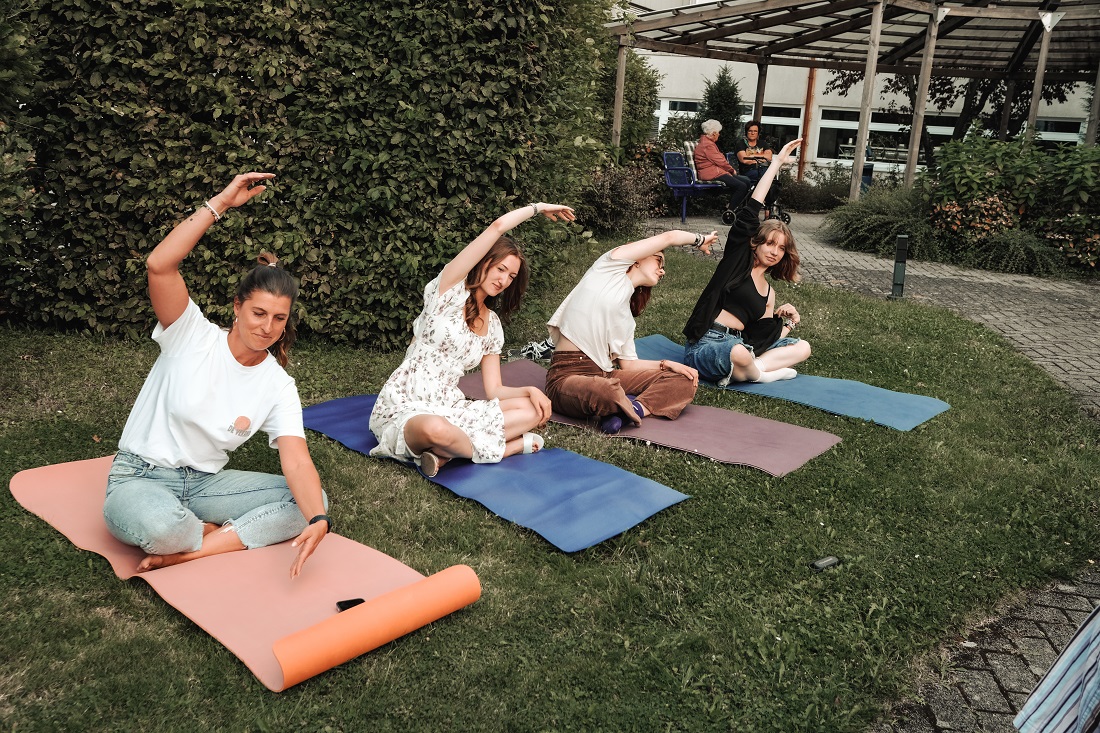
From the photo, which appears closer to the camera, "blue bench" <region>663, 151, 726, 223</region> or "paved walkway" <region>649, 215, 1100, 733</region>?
"paved walkway" <region>649, 215, 1100, 733</region>

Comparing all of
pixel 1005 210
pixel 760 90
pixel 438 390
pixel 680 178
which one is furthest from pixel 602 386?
pixel 760 90

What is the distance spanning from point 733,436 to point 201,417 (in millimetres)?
3247

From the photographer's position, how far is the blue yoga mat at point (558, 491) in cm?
412

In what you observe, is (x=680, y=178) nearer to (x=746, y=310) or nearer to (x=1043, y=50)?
(x=1043, y=50)

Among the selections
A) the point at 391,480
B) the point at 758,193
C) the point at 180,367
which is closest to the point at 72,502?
the point at 180,367

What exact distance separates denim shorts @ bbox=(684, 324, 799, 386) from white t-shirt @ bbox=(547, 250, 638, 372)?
3.21ft

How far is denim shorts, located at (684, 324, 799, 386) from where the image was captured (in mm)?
6555

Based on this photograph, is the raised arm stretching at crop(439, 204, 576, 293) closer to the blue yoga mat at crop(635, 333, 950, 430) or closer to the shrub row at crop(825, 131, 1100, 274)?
the blue yoga mat at crop(635, 333, 950, 430)

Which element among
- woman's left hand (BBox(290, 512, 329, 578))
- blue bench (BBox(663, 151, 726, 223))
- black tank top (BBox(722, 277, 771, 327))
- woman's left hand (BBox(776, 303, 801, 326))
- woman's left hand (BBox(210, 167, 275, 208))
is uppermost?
woman's left hand (BBox(210, 167, 275, 208))

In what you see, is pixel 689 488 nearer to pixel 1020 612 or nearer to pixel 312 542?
pixel 1020 612

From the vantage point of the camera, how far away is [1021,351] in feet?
26.2

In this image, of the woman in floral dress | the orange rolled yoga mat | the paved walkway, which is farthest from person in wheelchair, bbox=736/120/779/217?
the orange rolled yoga mat

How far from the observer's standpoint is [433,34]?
6133 millimetres

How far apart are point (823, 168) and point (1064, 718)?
70.9 ft
